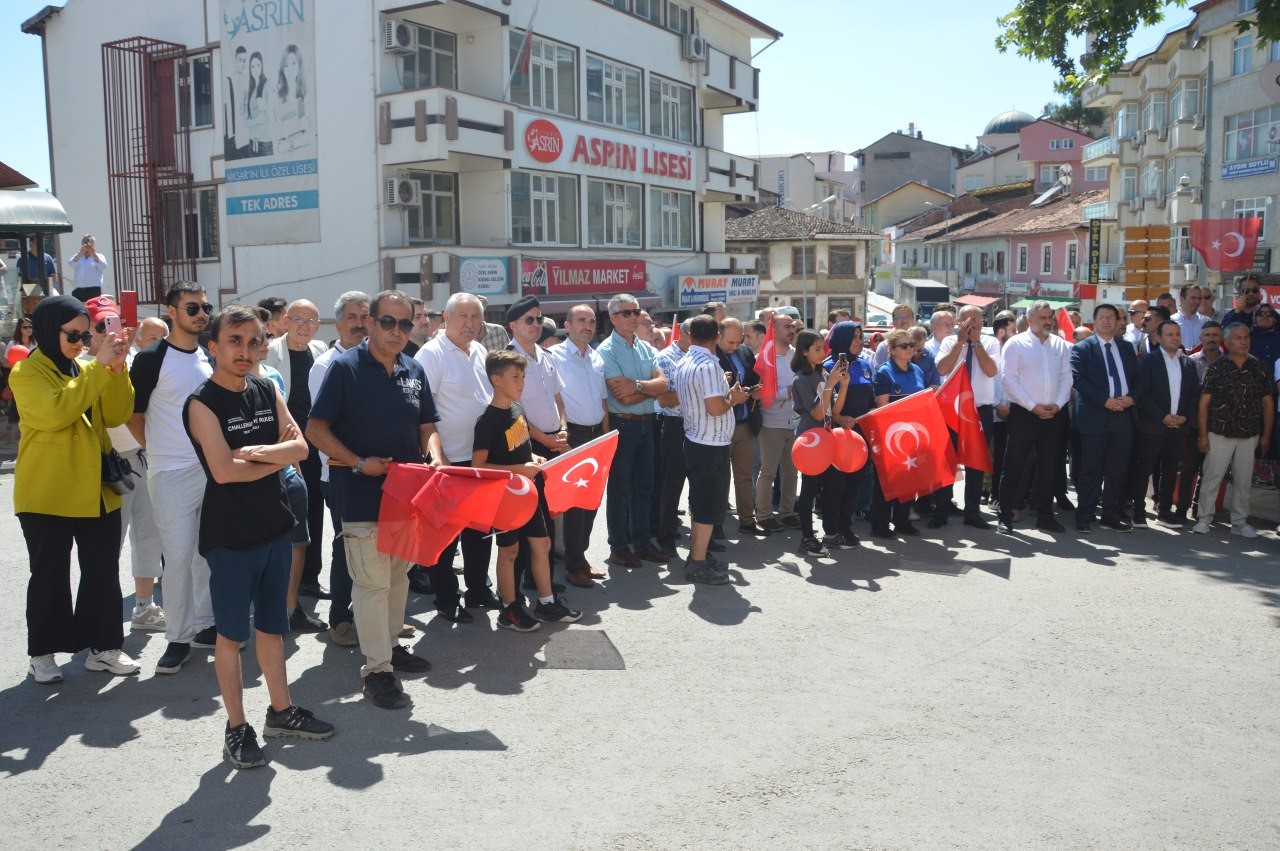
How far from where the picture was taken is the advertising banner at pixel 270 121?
24.3m

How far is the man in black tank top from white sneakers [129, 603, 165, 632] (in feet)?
7.21

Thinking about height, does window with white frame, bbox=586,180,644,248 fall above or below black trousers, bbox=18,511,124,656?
above

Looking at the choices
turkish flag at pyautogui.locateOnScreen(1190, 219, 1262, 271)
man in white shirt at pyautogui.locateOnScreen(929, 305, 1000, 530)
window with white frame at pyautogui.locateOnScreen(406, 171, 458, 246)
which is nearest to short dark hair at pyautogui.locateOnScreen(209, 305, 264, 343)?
man in white shirt at pyautogui.locateOnScreen(929, 305, 1000, 530)

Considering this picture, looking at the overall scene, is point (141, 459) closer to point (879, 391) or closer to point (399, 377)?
point (399, 377)

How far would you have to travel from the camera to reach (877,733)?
5.05m

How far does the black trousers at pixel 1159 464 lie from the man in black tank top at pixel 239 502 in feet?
26.8

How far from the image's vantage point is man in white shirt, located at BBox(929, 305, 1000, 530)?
992 centimetres

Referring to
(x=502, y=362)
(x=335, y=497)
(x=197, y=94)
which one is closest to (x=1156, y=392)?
(x=502, y=362)

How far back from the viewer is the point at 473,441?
22.4 ft

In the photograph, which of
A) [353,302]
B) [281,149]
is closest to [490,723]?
[353,302]

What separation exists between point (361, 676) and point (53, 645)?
1.60 m

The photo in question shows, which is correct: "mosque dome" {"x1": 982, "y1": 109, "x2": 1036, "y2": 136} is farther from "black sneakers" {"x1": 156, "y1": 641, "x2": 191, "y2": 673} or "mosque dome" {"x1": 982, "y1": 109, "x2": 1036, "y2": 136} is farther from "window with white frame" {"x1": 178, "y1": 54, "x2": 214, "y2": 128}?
"black sneakers" {"x1": 156, "y1": 641, "x2": 191, "y2": 673}

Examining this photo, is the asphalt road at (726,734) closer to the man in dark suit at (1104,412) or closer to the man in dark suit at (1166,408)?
the man in dark suit at (1104,412)

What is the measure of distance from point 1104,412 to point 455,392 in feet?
20.6
